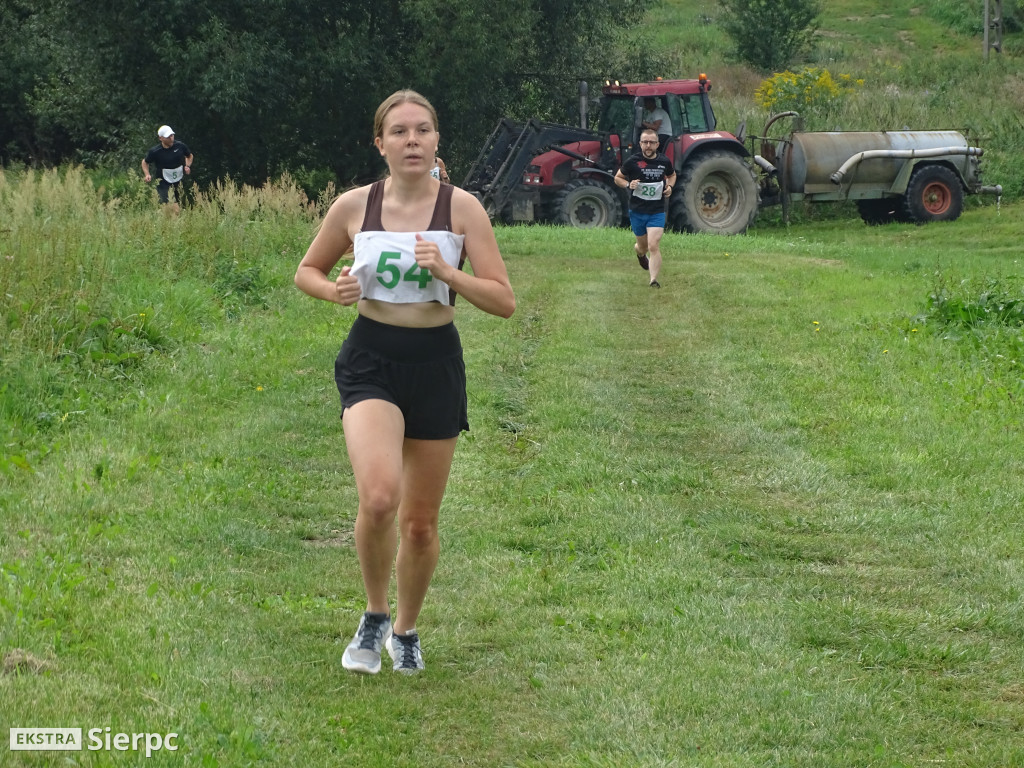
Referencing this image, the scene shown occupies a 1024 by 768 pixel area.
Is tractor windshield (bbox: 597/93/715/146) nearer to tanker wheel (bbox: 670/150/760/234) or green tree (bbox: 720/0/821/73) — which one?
tanker wheel (bbox: 670/150/760/234)

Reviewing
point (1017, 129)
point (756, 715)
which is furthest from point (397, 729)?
point (1017, 129)

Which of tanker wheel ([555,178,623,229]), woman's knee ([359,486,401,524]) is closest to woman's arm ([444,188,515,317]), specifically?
woman's knee ([359,486,401,524])

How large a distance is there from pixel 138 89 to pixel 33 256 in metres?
18.8

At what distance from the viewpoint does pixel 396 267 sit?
4.76m

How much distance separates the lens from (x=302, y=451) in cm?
828

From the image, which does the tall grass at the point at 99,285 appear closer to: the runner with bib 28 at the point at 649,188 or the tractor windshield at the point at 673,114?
the runner with bib 28 at the point at 649,188

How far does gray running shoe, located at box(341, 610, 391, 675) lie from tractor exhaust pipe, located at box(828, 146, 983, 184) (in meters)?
23.8

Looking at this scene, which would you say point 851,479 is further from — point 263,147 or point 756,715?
point 263,147

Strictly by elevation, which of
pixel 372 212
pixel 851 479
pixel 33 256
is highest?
pixel 372 212

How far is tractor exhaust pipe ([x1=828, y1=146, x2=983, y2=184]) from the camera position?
27.3 m

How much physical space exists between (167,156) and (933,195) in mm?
16221

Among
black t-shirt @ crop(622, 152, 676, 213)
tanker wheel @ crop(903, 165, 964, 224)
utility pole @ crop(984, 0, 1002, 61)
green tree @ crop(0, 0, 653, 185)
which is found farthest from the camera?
utility pole @ crop(984, 0, 1002, 61)

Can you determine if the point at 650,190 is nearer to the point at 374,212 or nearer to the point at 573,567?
the point at 573,567

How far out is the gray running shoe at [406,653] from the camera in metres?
5.05
